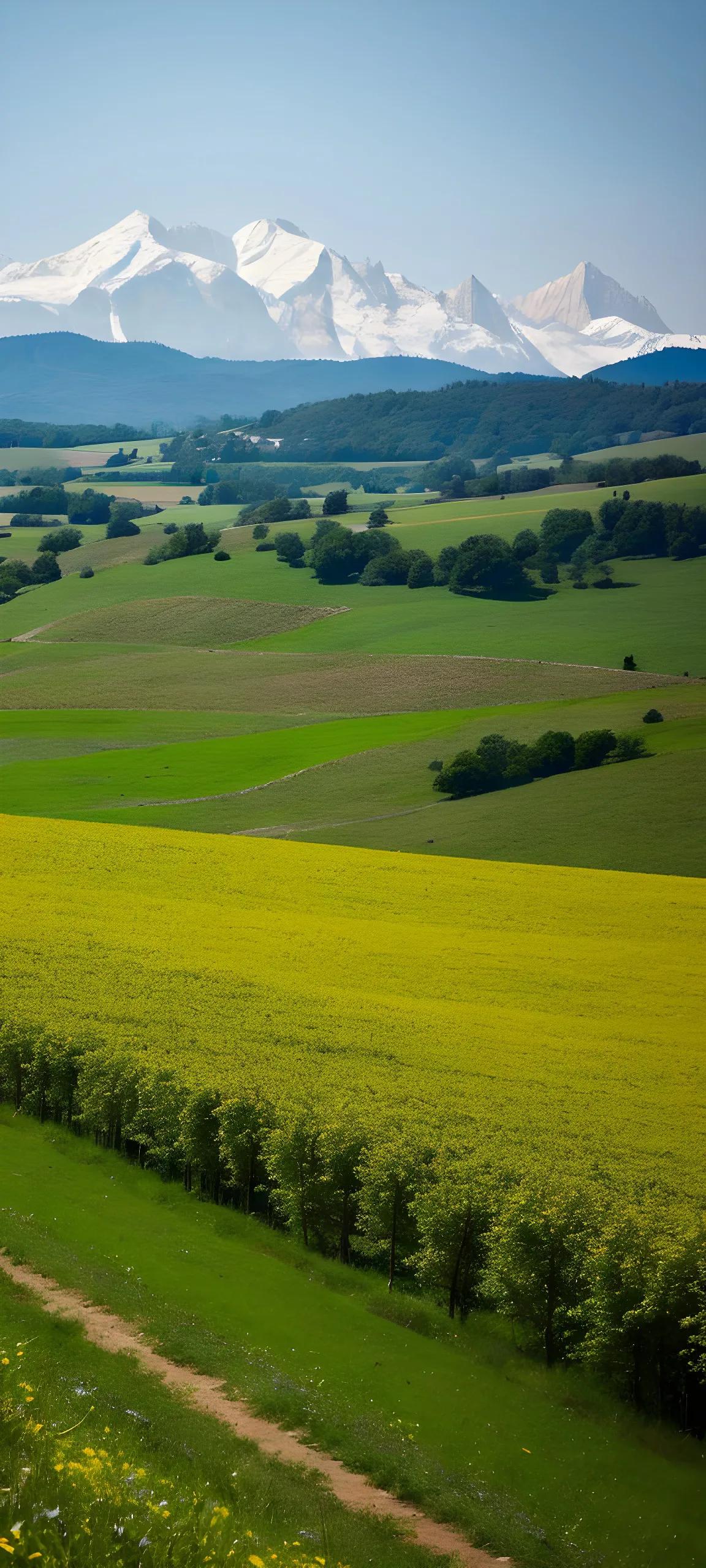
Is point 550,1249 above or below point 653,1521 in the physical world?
above

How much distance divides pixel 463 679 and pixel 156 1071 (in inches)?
2866

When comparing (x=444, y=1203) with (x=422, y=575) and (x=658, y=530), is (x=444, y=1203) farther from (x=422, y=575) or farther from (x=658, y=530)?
(x=658, y=530)

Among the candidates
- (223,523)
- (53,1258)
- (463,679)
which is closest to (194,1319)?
(53,1258)

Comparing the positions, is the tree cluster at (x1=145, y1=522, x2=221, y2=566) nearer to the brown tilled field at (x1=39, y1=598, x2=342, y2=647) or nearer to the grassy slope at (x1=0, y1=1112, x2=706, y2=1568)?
the brown tilled field at (x1=39, y1=598, x2=342, y2=647)

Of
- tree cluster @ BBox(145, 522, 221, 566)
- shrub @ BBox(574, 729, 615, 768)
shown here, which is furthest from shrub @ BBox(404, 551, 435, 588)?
shrub @ BBox(574, 729, 615, 768)

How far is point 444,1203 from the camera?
33156 mm

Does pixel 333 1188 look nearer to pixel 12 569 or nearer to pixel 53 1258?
pixel 53 1258

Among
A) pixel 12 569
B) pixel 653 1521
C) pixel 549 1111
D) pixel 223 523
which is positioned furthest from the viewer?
pixel 223 523

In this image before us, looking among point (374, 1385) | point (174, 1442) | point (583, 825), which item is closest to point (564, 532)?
→ point (583, 825)

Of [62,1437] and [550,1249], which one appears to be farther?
[550,1249]

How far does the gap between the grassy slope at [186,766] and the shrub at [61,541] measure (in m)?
85.8

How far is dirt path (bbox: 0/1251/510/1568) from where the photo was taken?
2417 cm

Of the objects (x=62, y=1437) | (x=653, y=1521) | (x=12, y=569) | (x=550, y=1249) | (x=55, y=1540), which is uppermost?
(x=12, y=569)

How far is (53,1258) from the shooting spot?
3250 cm
